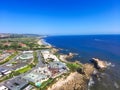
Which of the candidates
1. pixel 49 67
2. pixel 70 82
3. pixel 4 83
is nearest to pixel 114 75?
pixel 70 82

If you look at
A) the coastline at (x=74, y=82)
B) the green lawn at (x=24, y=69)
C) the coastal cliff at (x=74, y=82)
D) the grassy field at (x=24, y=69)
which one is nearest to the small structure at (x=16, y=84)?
the coastline at (x=74, y=82)

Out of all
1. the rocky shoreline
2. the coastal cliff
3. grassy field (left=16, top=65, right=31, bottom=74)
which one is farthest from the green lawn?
the coastal cliff

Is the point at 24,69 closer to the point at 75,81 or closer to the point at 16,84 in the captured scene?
the point at 16,84

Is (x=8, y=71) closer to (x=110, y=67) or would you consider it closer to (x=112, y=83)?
(x=112, y=83)

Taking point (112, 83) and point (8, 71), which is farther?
point (8, 71)

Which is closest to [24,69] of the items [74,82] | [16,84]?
[16,84]

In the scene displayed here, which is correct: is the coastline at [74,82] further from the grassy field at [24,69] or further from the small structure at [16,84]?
the grassy field at [24,69]

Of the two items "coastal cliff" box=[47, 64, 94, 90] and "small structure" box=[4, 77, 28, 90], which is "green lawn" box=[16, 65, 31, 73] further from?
"coastal cliff" box=[47, 64, 94, 90]

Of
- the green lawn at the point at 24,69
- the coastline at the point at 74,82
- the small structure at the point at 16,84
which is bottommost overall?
the coastline at the point at 74,82
